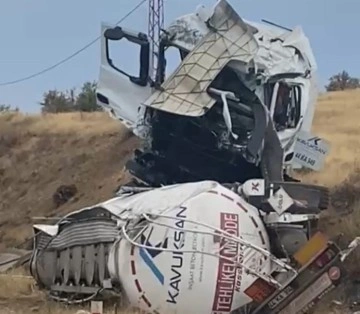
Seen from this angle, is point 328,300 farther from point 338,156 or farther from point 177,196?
point 338,156

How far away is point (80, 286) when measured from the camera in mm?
10977

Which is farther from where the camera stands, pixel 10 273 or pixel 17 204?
pixel 17 204

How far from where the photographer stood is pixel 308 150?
1811cm

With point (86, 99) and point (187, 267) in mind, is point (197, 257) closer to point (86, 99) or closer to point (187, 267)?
point (187, 267)

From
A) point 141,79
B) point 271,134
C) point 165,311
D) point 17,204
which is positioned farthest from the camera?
point 17,204

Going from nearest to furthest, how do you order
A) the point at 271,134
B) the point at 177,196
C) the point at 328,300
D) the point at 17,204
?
1. the point at 177,196
2. the point at 328,300
3. the point at 271,134
4. the point at 17,204

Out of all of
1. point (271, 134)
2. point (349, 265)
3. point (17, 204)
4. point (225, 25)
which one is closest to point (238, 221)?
point (349, 265)

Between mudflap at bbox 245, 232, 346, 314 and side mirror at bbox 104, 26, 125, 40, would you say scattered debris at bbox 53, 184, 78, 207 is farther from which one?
mudflap at bbox 245, 232, 346, 314

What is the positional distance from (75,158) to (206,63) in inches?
967

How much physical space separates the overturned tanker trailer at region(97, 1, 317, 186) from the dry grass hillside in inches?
171

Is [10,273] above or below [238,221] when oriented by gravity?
below

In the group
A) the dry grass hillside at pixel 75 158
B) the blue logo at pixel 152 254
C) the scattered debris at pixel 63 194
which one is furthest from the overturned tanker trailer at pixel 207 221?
the scattered debris at pixel 63 194

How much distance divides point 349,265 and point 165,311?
3.94 m

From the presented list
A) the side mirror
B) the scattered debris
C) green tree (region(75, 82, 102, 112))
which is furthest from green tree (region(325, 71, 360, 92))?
the side mirror
